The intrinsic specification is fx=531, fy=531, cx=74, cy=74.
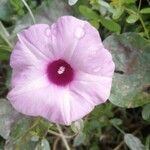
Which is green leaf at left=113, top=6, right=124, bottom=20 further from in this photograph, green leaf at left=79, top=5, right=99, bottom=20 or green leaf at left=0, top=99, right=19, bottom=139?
green leaf at left=0, top=99, right=19, bottom=139

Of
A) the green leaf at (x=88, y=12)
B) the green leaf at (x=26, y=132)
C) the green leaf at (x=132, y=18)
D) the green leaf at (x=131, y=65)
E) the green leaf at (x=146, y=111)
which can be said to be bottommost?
the green leaf at (x=146, y=111)

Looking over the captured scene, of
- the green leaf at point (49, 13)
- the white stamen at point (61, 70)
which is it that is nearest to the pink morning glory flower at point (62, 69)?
the white stamen at point (61, 70)

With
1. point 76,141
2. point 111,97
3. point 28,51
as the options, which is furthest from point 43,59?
point 76,141

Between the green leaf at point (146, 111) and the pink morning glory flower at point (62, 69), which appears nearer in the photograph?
the pink morning glory flower at point (62, 69)

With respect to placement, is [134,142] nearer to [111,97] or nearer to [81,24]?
[111,97]

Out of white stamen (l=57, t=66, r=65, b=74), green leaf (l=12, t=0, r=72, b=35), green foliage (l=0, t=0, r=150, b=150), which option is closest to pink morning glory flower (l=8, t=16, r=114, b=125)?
white stamen (l=57, t=66, r=65, b=74)

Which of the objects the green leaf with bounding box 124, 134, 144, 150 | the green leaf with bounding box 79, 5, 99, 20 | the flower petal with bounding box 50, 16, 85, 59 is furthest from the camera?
the green leaf with bounding box 124, 134, 144, 150

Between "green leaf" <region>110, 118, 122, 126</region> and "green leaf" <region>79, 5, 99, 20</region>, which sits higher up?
"green leaf" <region>79, 5, 99, 20</region>

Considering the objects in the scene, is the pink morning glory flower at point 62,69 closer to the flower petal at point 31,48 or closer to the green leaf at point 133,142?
the flower petal at point 31,48
